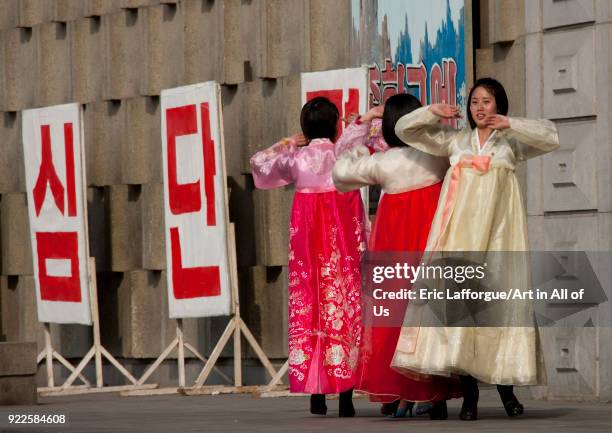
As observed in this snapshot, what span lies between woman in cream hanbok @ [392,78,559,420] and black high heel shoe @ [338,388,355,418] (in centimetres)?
68

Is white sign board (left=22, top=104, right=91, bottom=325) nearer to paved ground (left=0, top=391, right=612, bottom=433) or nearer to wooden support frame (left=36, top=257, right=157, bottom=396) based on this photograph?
wooden support frame (left=36, top=257, right=157, bottom=396)

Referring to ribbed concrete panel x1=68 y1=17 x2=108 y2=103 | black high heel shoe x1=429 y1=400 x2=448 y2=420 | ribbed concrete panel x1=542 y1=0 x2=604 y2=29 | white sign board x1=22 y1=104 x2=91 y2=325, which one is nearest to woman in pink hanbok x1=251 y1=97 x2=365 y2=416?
black high heel shoe x1=429 y1=400 x2=448 y2=420

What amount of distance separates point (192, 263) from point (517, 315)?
378 centimetres

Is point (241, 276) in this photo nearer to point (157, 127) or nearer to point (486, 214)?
point (157, 127)

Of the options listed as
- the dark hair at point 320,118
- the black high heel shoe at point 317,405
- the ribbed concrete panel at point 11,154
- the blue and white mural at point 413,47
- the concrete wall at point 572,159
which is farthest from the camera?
the ribbed concrete panel at point 11,154

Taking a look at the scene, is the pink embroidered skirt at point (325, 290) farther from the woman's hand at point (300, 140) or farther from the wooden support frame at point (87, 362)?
the wooden support frame at point (87, 362)

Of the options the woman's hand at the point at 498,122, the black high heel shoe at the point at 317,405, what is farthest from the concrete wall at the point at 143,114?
the woman's hand at the point at 498,122

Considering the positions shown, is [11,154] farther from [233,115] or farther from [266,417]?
[266,417]

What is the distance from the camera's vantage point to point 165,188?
11.3 meters

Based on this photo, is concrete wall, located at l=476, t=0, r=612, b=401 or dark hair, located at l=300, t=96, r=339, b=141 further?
concrete wall, located at l=476, t=0, r=612, b=401

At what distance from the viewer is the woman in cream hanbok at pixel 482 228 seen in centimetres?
764

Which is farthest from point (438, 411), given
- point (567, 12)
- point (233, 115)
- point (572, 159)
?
point (233, 115)

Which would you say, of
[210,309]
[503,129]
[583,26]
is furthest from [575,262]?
[210,309]

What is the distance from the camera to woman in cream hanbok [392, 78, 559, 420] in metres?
7.64
